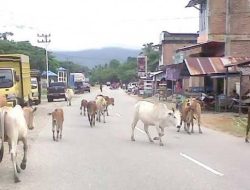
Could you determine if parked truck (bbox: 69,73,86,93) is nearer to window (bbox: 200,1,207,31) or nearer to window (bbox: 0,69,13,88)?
window (bbox: 200,1,207,31)

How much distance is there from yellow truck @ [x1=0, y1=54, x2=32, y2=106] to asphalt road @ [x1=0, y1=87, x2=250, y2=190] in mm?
7377

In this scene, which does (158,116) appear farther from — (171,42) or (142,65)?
(142,65)

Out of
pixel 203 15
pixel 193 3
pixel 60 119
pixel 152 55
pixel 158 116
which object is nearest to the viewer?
pixel 158 116

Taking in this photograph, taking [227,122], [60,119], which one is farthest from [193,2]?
[60,119]

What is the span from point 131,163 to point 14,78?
617 inches

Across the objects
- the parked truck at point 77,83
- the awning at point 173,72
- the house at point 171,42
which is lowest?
the parked truck at point 77,83

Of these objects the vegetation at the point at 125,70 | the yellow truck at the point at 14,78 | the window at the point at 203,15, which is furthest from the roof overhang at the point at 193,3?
the vegetation at the point at 125,70

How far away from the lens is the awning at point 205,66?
32.9 meters

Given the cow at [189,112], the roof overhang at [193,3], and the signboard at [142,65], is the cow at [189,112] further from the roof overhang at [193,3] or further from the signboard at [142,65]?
the signboard at [142,65]

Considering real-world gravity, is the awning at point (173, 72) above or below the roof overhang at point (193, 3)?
below

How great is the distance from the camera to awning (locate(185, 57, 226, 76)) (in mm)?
32875

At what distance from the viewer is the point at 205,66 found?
33.5 m

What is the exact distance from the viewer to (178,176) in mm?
10695

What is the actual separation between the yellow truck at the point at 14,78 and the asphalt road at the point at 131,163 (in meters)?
7.38
